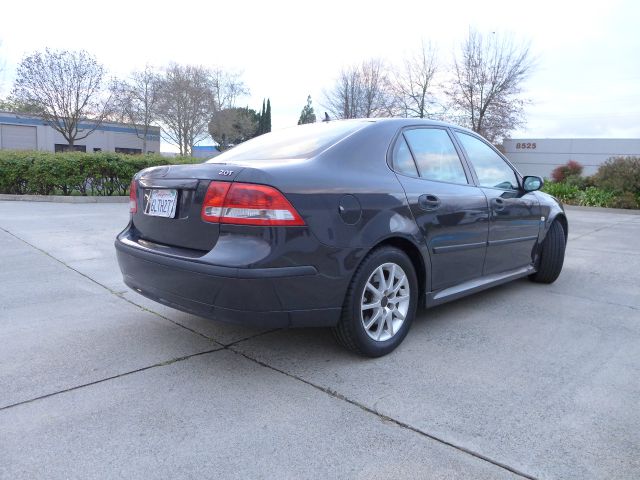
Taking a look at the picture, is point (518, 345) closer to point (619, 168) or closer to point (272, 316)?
point (272, 316)

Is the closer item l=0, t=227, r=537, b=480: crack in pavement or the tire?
l=0, t=227, r=537, b=480: crack in pavement

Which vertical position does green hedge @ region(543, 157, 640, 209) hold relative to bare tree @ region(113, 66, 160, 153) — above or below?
below

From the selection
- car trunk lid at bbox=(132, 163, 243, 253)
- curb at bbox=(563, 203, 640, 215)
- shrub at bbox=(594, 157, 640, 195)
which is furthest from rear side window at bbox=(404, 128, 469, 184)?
shrub at bbox=(594, 157, 640, 195)

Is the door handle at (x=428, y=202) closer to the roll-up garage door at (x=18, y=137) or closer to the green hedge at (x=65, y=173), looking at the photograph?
the green hedge at (x=65, y=173)

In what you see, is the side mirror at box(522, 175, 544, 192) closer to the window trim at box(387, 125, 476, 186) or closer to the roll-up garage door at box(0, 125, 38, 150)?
the window trim at box(387, 125, 476, 186)

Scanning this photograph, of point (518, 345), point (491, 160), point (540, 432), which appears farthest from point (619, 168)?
point (540, 432)

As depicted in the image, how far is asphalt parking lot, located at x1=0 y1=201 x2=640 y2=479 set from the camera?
2125 millimetres

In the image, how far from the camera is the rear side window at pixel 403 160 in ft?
11.1

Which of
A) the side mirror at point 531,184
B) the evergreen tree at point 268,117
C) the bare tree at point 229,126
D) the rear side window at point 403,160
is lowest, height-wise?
the side mirror at point 531,184

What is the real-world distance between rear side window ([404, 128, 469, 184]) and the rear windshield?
431mm

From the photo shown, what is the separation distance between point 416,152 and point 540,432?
2.03m

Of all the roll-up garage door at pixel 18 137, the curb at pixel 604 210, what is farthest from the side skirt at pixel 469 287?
the roll-up garage door at pixel 18 137

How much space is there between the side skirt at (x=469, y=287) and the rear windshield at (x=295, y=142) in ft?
4.28

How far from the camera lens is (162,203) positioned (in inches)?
121
